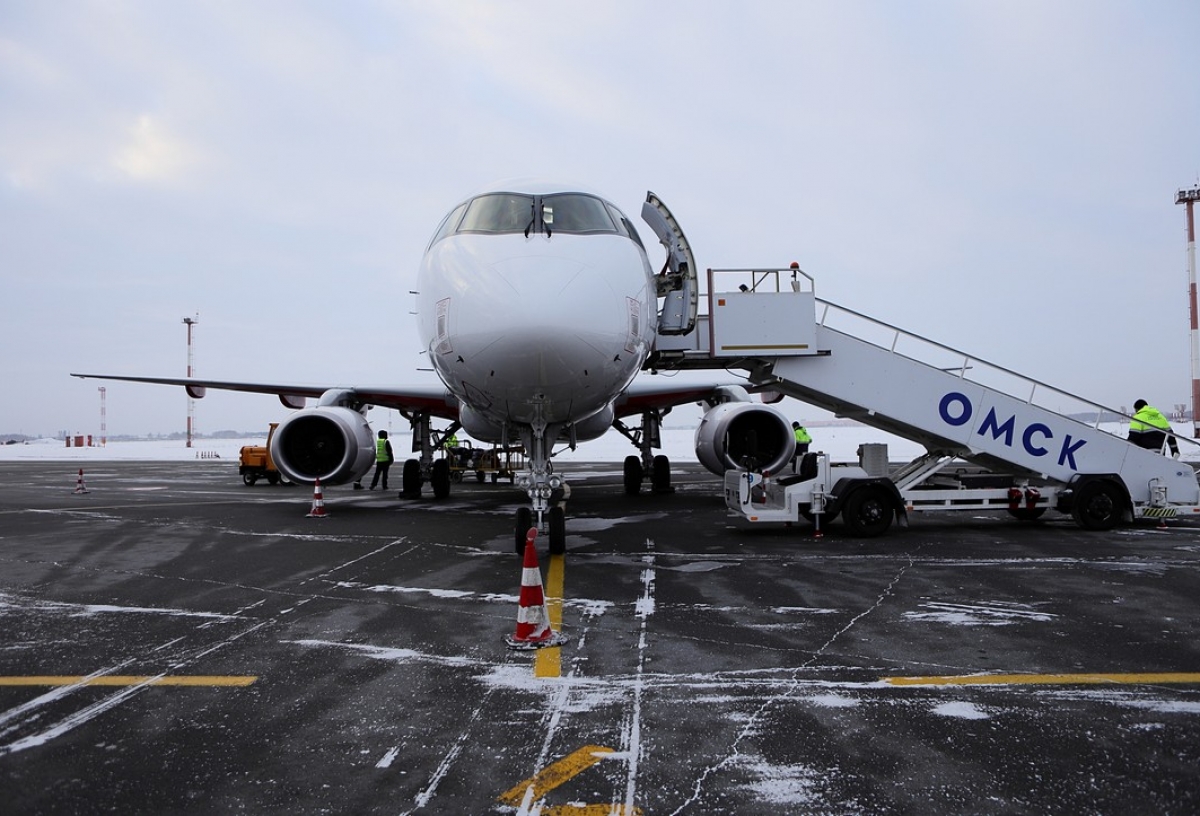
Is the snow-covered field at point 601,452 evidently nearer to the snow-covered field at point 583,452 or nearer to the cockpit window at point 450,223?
the snow-covered field at point 583,452

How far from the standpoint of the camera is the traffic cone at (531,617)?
4.54 metres

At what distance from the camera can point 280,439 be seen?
12.3 metres

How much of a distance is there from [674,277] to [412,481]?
874 centimetres

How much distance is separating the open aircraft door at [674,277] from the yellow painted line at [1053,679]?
5.29 metres

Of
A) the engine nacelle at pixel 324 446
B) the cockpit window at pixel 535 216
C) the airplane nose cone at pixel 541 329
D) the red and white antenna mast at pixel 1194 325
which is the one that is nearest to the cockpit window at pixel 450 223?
the cockpit window at pixel 535 216

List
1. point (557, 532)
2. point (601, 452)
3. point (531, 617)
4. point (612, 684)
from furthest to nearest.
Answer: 1. point (601, 452)
2. point (557, 532)
3. point (531, 617)
4. point (612, 684)

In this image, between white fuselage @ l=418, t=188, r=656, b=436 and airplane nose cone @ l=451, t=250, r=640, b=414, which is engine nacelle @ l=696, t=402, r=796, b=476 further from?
airplane nose cone @ l=451, t=250, r=640, b=414

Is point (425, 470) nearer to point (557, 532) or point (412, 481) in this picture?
point (412, 481)

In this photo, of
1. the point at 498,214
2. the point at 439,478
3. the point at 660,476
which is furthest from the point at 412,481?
the point at 498,214

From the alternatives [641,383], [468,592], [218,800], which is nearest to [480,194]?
[468,592]

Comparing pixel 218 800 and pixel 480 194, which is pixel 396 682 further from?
pixel 480 194

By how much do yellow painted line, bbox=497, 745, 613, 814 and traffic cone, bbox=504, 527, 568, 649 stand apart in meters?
1.52

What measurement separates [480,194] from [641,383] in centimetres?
727

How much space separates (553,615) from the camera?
5293 millimetres
